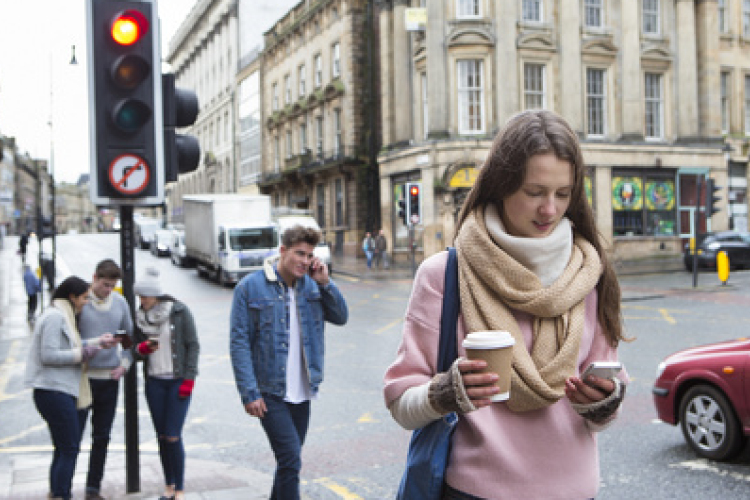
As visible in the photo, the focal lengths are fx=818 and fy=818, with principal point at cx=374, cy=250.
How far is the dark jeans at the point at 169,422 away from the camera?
5918 millimetres

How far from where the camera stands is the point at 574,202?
247 centimetres

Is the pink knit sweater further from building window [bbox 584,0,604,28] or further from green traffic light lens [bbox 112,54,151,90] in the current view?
building window [bbox 584,0,604,28]

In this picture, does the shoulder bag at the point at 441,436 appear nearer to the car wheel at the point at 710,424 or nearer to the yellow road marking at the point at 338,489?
the yellow road marking at the point at 338,489

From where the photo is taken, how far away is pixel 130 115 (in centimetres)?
570

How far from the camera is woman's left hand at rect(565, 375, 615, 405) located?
2.21 meters

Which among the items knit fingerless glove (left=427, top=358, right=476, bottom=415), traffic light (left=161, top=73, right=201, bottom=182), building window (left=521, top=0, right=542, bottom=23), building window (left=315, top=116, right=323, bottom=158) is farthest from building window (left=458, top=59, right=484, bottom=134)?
knit fingerless glove (left=427, top=358, right=476, bottom=415)

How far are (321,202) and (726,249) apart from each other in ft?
81.7

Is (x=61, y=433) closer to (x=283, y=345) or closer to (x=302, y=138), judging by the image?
(x=283, y=345)

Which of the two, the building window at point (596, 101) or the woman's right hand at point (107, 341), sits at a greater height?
the building window at point (596, 101)

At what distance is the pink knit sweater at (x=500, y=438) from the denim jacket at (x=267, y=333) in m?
2.61

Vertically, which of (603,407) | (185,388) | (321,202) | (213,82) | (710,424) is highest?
(213,82)

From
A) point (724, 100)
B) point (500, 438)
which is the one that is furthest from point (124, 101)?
point (724, 100)

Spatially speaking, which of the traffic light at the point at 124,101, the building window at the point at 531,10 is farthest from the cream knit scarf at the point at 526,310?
the building window at the point at 531,10

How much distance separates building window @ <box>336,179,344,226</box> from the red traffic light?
40145 millimetres
